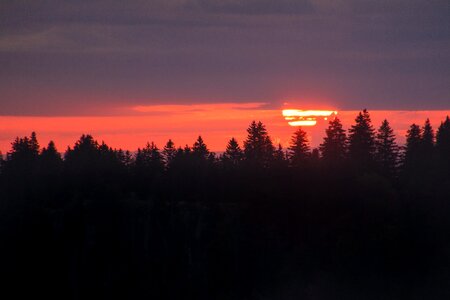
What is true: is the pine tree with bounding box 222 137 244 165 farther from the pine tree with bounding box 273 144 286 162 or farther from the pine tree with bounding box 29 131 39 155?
the pine tree with bounding box 29 131 39 155

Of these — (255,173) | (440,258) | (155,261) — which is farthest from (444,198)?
(155,261)

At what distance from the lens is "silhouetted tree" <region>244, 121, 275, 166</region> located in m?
98.6

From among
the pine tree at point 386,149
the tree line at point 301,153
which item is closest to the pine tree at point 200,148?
the tree line at point 301,153

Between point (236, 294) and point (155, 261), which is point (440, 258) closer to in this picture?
point (236, 294)

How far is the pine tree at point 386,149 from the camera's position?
88.9 m

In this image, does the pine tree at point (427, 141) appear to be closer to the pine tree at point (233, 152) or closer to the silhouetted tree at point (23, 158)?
the pine tree at point (233, 152)

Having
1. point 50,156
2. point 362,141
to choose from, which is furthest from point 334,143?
point 50,156

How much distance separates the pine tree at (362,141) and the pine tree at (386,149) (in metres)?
0.76

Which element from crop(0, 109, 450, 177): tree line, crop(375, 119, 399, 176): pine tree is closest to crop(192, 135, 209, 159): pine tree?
crop(0, 109, 450, 177): tree line

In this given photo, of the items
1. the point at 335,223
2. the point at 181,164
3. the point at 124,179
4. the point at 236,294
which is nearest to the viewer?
the point at 236,294

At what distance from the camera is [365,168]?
3265 inches

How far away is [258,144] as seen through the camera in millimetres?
101125

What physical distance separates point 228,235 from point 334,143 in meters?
24.4

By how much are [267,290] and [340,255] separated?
248 inches
